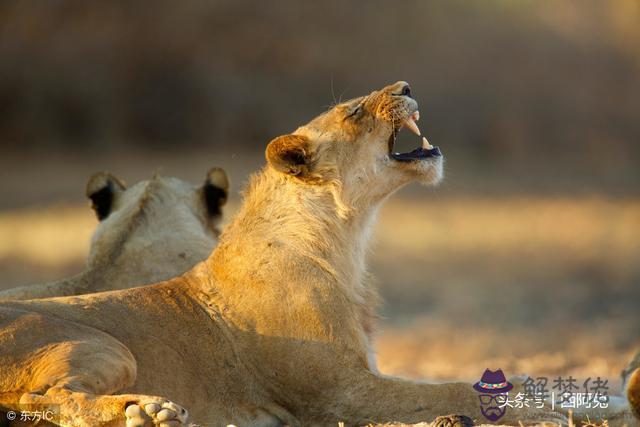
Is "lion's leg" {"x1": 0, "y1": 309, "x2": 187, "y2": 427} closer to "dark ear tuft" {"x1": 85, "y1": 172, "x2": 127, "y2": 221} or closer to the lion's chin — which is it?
the lion's chin

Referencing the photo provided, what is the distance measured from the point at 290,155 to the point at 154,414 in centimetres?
212

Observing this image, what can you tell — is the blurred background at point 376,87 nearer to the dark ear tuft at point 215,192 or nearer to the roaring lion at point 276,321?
the dark ear tuft at point 215,192

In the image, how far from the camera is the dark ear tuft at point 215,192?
10312 mm

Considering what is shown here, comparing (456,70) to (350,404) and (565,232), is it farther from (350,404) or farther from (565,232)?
(350,404)

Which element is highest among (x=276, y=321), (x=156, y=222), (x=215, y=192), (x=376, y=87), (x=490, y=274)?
(x=376, y=87)

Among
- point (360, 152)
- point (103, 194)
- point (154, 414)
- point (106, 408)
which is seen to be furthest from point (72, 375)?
point (103, 194)

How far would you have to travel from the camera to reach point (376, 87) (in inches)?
1220

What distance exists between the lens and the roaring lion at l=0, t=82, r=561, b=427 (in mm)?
7031

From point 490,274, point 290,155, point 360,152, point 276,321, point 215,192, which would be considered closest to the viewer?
point 276,321

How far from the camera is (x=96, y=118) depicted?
3234 cm

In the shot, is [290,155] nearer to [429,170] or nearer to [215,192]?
[429,170]

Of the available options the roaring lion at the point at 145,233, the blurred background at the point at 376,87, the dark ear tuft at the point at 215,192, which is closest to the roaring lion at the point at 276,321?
the roaring lion at the point at 145,233

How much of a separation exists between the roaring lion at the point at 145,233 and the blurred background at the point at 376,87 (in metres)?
10.5

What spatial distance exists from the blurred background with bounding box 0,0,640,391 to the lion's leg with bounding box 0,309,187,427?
45.2 feet
